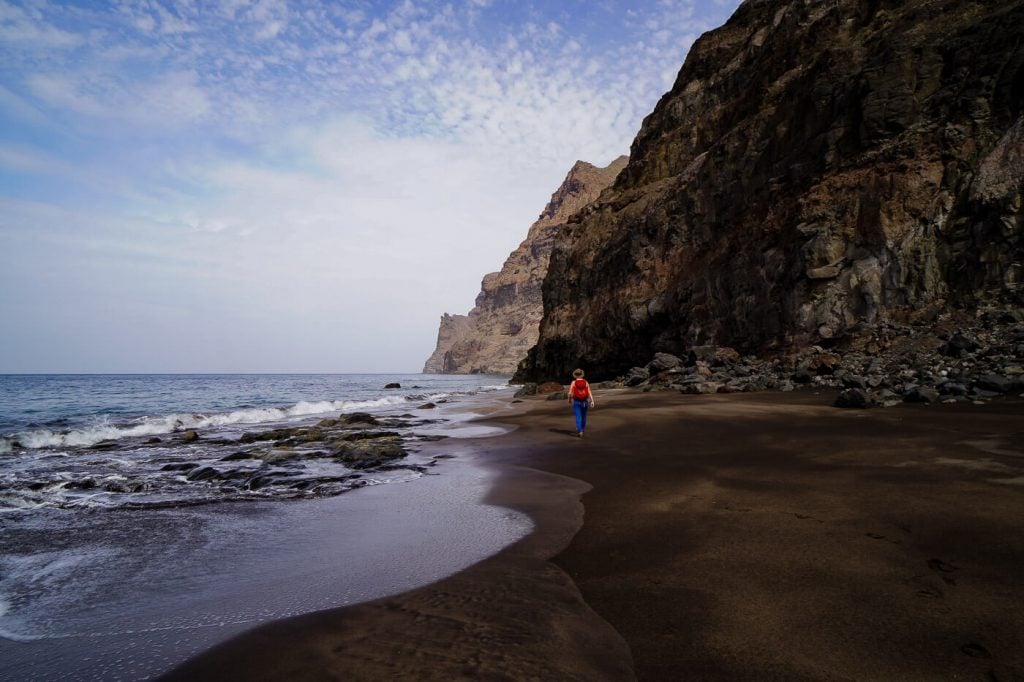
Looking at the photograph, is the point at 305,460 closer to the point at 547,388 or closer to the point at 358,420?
the point at 358,420

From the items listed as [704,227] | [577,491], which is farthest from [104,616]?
[704,227]

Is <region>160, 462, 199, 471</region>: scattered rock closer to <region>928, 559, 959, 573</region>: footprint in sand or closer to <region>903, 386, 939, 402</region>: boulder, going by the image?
<region>928, 559, 959, 573</region>: footprint in sand

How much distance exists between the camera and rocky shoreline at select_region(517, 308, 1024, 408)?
11.1m

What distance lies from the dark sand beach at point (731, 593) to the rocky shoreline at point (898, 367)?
17.3 feet

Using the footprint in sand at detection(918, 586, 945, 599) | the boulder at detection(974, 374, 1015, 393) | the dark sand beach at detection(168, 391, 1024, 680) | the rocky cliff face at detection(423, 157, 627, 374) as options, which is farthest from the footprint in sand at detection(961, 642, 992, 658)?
the rocky cliff face at detection(423, 157, 627, 374)

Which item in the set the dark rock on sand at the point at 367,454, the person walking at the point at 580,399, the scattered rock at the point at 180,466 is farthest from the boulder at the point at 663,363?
the scattered rock at the point at 180,466

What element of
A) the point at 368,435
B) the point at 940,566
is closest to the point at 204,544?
the point at 940,566

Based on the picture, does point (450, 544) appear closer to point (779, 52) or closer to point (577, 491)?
point (577, 491)

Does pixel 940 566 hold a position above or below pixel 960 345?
below

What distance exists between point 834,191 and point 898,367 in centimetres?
1072

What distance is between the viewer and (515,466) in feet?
29.8

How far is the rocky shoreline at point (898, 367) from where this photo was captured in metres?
11.1

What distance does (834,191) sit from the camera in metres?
21.8

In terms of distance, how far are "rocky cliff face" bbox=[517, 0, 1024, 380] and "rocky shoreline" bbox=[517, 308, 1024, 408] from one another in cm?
111
